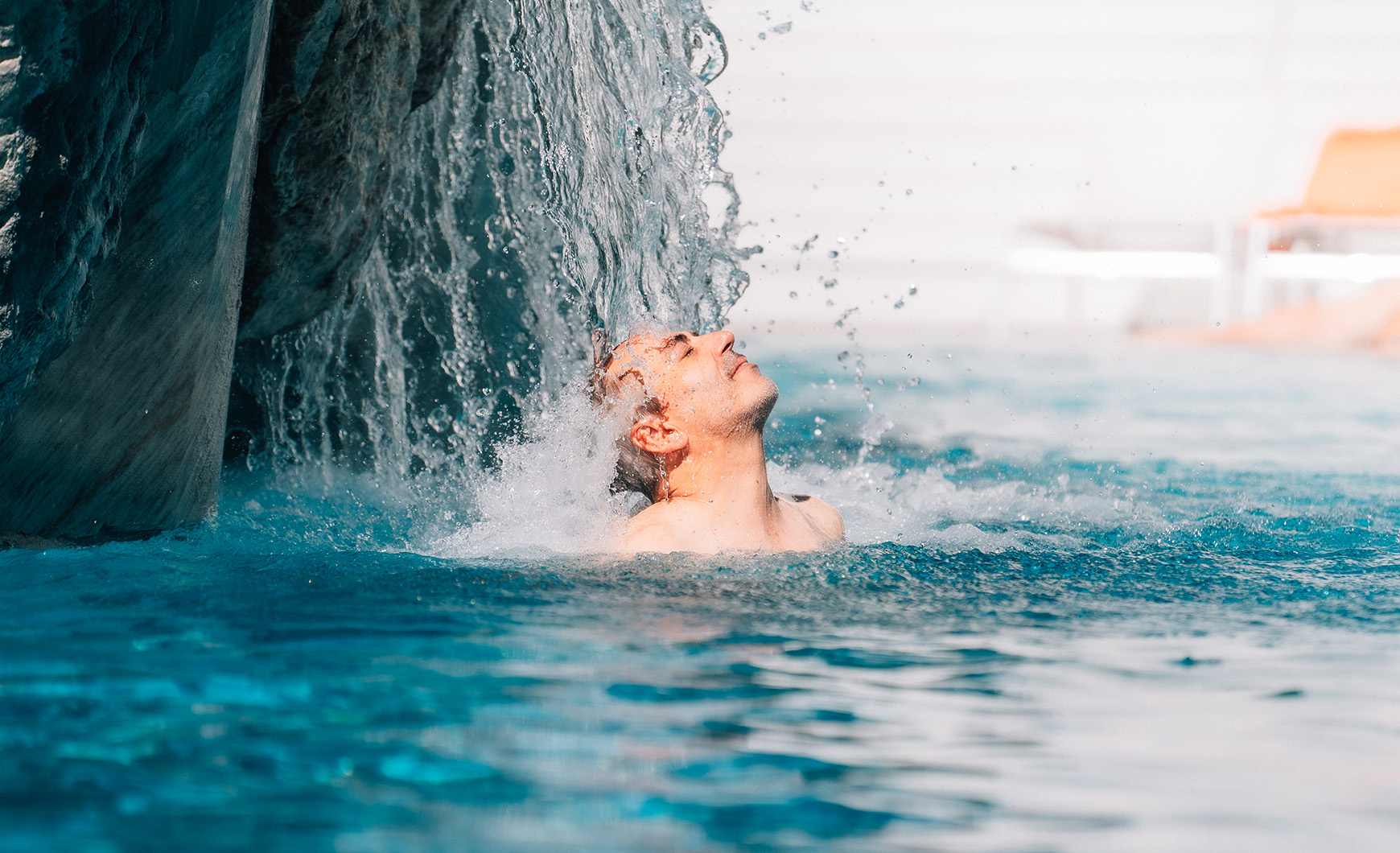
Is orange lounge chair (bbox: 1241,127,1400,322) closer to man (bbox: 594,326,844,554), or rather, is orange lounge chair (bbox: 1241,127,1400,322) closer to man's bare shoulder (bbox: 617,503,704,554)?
man (bbox: 594,326,844,554)

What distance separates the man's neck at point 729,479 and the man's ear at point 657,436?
0.04 m

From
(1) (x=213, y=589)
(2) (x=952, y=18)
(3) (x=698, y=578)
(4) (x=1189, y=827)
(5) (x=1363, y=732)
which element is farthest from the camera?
(2) (x=952, y=18)

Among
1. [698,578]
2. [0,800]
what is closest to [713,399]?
[698,578]

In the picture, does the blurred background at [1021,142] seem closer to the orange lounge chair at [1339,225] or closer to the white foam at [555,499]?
the orange lounge chair at [1339,225]

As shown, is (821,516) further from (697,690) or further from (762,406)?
(697,690)

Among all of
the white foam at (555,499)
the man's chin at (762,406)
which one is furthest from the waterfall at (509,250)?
A: the man's chin at (762,406)

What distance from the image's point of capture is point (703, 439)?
2691mm

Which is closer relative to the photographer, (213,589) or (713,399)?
(213,589)

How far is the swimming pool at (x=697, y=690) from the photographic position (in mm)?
1139

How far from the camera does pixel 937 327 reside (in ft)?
34.0

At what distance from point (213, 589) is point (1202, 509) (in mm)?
2568

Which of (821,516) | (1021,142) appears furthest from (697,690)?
(1021,142)

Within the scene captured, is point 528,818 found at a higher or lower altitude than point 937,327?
lower

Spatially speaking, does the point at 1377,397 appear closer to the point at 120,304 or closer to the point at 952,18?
the point at 952,18
